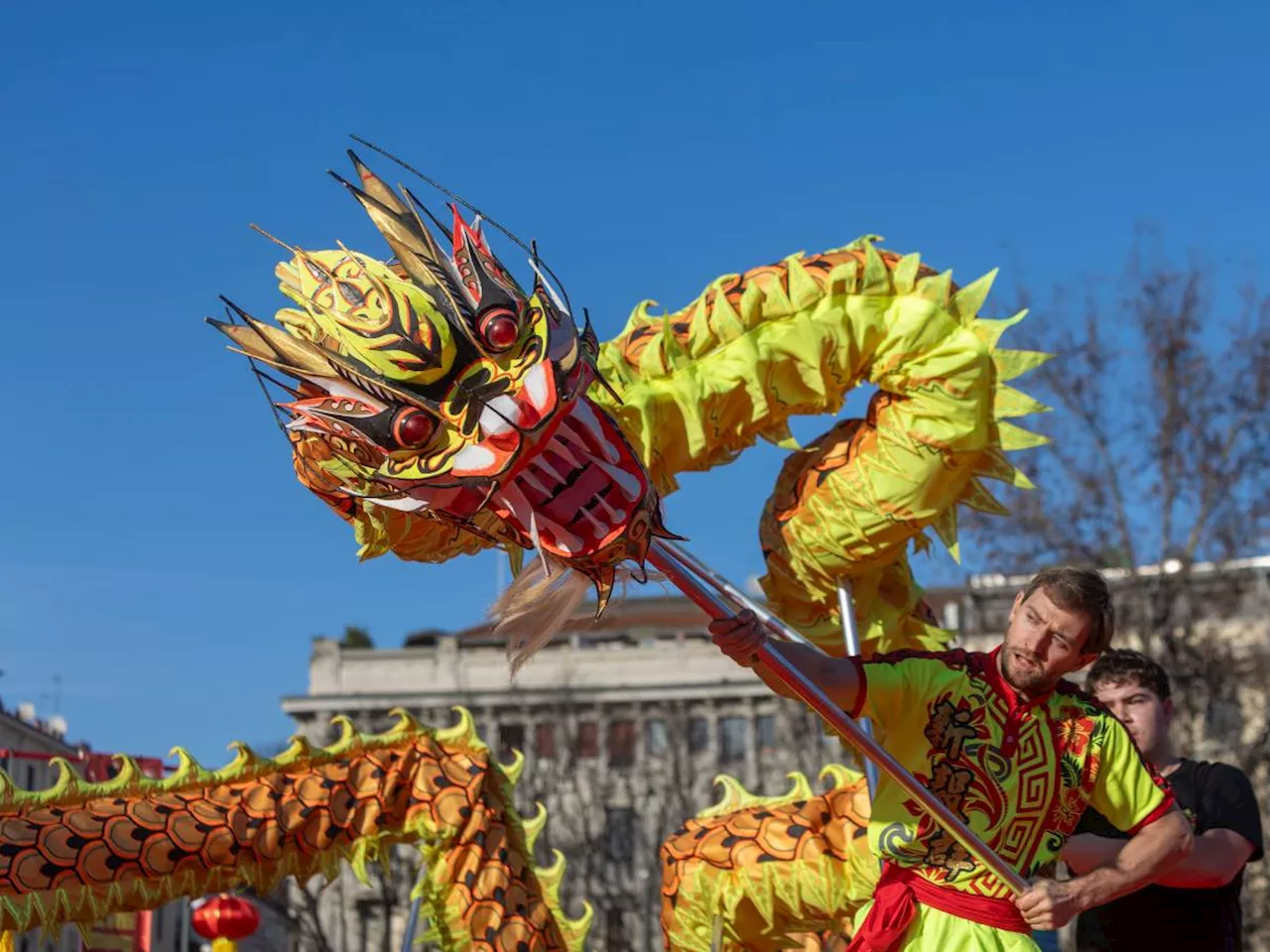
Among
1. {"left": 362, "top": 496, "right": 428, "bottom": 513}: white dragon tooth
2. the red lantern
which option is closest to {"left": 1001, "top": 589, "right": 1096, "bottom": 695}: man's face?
{"left": 362, "top": 496, "right": 428, "bottom": 513}: white dragon tooth

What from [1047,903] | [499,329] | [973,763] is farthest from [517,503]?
[1047,903]

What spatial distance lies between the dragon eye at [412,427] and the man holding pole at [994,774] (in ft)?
2.69

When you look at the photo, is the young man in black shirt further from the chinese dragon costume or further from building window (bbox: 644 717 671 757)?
building window (bbox: 644 717 671 757)

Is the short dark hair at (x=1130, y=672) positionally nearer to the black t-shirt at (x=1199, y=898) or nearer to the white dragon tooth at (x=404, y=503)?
the black t-shirt at (x=1199, y=898)

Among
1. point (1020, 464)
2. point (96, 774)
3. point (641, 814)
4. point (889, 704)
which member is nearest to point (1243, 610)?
point (1020, 464)

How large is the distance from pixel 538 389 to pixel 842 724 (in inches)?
34.7

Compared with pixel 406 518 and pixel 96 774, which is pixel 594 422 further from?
pixel 96 774

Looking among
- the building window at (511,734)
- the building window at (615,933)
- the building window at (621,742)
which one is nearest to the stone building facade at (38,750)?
the building window at (615,933)

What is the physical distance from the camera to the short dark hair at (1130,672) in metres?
4.96

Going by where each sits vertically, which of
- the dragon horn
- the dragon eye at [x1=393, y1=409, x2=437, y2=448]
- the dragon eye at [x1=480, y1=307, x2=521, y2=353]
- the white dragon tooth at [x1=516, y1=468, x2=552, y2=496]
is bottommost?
the white dragon tooth at [x1=516, y1=468, x2=552, y2=496]

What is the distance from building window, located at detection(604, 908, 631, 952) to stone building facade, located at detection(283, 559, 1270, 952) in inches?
1.8

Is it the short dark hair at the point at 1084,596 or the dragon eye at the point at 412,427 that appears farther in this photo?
the short dark hair at the point at 1084,596

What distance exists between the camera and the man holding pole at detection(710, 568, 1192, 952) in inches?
149

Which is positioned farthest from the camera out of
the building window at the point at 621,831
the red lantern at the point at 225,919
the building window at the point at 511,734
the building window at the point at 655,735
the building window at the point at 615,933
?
the building window at the point at 655,735
